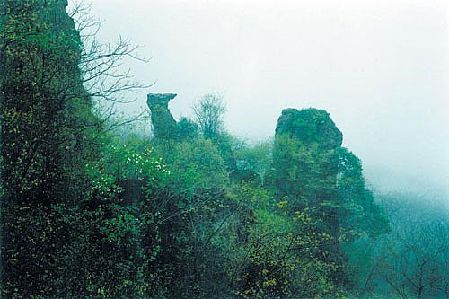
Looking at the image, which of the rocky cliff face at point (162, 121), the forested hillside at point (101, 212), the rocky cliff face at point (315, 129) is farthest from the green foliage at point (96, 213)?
the rocky cliff face at point (162, 121)

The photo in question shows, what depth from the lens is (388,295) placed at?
22188mm

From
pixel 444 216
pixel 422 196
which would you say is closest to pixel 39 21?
pixel 444 216

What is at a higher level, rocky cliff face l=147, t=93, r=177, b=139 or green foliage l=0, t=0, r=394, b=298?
rocky cliff face l=147, t=93, r=177, b=139

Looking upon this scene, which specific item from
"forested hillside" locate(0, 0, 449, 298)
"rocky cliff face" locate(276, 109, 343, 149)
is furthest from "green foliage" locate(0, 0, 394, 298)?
"rocky cliff face" locate(276, 109, 343, 149)

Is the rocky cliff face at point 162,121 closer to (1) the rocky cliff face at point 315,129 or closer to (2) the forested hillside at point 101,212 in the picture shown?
(1) the rocky cliff face at point 315,129

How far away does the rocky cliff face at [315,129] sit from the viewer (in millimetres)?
29469

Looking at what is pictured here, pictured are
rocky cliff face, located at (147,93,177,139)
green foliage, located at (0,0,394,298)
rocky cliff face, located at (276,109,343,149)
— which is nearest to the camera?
green foliage, located at (0,0,394,298)

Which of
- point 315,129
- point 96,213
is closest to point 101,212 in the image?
point 96,213

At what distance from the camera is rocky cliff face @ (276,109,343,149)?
29469 mm

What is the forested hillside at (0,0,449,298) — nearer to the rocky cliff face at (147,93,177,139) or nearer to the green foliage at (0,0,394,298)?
the green foliage at (0,0,394,298)

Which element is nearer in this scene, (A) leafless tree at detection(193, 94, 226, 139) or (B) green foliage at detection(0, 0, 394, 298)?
(B) green foliage at detection(0, 0, 394, 298)

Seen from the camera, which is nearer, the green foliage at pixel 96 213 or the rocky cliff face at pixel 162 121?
the green foliage at pixel 96 213

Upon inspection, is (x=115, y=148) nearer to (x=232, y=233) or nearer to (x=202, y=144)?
(x=232, y=233)

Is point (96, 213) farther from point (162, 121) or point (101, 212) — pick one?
point (162, 121)
